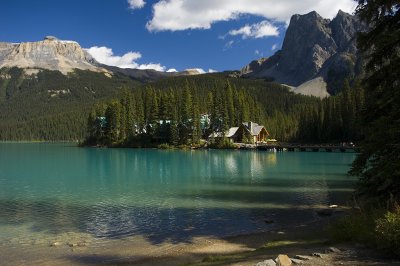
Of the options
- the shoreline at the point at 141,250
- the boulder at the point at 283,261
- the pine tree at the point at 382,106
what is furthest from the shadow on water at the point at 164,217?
the boulder at the point at 283,261

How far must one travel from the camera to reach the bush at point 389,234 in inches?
455

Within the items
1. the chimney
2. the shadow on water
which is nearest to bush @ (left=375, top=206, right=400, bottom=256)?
the shadow on water

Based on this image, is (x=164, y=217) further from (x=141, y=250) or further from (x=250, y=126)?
(x=250, y=126)

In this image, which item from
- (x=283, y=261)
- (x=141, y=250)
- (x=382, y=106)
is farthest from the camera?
(x=141, y=250)

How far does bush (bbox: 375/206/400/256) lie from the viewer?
11.6 meters

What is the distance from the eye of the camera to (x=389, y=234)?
11.8m

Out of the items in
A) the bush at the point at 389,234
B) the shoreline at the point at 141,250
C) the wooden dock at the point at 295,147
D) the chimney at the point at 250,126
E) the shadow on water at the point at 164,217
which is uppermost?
the chimney at the point at 250,126

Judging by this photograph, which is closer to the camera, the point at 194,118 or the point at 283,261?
the point at 283,261

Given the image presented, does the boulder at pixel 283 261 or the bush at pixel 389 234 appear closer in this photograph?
the bush at pixel 389 234

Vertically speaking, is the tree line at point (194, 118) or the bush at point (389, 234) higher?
the tree line at point (194, 118)

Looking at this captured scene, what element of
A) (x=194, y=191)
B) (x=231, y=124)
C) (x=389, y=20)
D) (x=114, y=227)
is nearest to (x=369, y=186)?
(x=389, y=20)

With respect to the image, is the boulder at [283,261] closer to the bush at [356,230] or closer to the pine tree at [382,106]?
the bush at [356,230]

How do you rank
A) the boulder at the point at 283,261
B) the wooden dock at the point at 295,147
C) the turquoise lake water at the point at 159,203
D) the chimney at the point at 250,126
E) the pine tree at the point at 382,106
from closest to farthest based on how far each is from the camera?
the boulder at the point at 283,261 → the pine tree at the point at 382,106 → the turquoise lake water at the point at 159,203 → the wooden dock at the point at 295,147 → the chimney at the point at 250,126

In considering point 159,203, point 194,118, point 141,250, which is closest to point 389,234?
point 141,250
